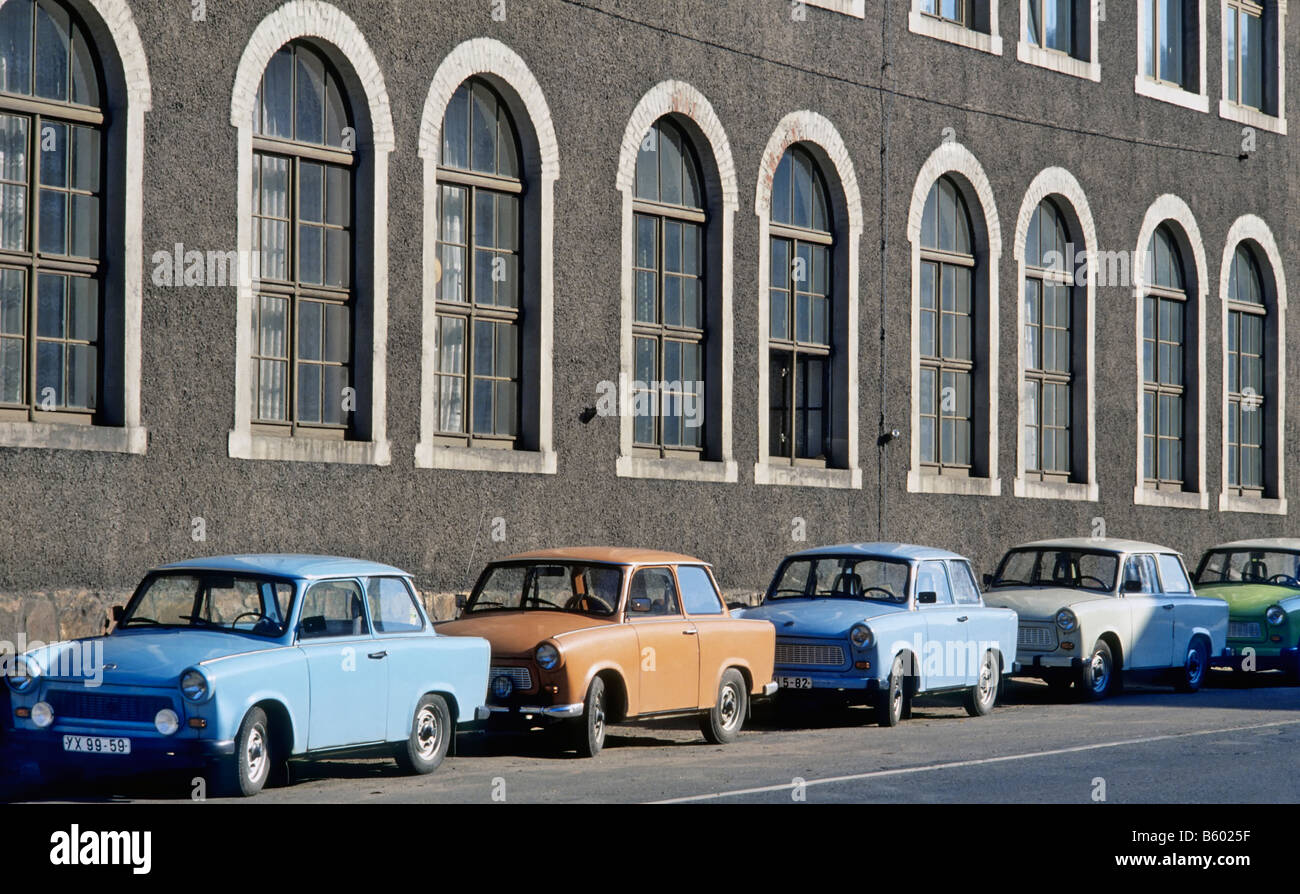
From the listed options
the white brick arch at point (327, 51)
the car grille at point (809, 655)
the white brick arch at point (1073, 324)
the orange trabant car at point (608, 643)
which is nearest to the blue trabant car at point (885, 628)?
the car grille at point (809, 655)

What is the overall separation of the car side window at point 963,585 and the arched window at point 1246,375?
581 inches

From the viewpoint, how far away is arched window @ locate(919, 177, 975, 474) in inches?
1011

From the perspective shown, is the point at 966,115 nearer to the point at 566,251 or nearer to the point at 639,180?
the point at 639,180

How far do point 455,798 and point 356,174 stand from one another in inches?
358

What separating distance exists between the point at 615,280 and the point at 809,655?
6.17 m

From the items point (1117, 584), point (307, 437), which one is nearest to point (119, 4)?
point (307, 437)

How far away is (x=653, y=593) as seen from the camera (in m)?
14.8

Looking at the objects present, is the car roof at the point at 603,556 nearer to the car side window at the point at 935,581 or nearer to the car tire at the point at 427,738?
the car tire at the point at 427,738

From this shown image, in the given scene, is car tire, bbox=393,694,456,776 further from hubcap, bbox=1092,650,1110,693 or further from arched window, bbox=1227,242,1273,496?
arched window, bbox=1227,242,1273,496

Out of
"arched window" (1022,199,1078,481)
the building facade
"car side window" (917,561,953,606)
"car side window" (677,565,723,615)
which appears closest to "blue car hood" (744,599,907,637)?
"car side window" (917,561,953,606)

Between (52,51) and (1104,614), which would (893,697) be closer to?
(1104,614)

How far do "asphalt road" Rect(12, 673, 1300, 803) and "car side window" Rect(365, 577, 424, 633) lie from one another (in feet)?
3.35

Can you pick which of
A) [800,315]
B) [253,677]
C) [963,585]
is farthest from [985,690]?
[253,677]

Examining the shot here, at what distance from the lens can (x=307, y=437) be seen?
18.1 m
